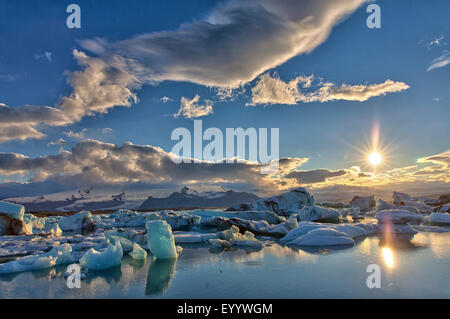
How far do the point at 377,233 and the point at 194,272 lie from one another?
585 inches

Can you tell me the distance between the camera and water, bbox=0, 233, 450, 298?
6062 mm

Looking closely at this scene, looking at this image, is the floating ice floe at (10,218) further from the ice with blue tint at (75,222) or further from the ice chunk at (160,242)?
the ice chunk at (160,242)

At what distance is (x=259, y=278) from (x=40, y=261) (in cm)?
739

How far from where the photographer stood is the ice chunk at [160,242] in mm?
10422

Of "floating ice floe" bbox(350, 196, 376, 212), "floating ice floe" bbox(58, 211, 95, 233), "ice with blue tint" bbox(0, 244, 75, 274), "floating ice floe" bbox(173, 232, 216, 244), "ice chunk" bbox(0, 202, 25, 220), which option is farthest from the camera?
"floating ice floe" bbox(350, 196, 376, 212)

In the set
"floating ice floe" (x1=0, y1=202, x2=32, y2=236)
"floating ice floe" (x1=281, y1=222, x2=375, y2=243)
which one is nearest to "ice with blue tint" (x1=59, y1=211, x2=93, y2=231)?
"floating ice floe" (x1=0, y1=202, x2=32, y2=236)

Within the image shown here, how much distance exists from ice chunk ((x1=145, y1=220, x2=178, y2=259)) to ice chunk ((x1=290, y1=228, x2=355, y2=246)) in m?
6.24

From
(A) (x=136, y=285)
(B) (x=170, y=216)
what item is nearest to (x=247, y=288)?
(A) (x=136, y=285)

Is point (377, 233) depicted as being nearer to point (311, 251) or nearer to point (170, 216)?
point (311, 251)

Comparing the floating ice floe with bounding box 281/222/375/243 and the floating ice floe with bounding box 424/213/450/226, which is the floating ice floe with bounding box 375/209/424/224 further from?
the floating ice floe with bounding box 424/213/450/226

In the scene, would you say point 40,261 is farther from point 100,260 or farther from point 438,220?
point 438,220

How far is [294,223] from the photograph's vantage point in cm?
1759
